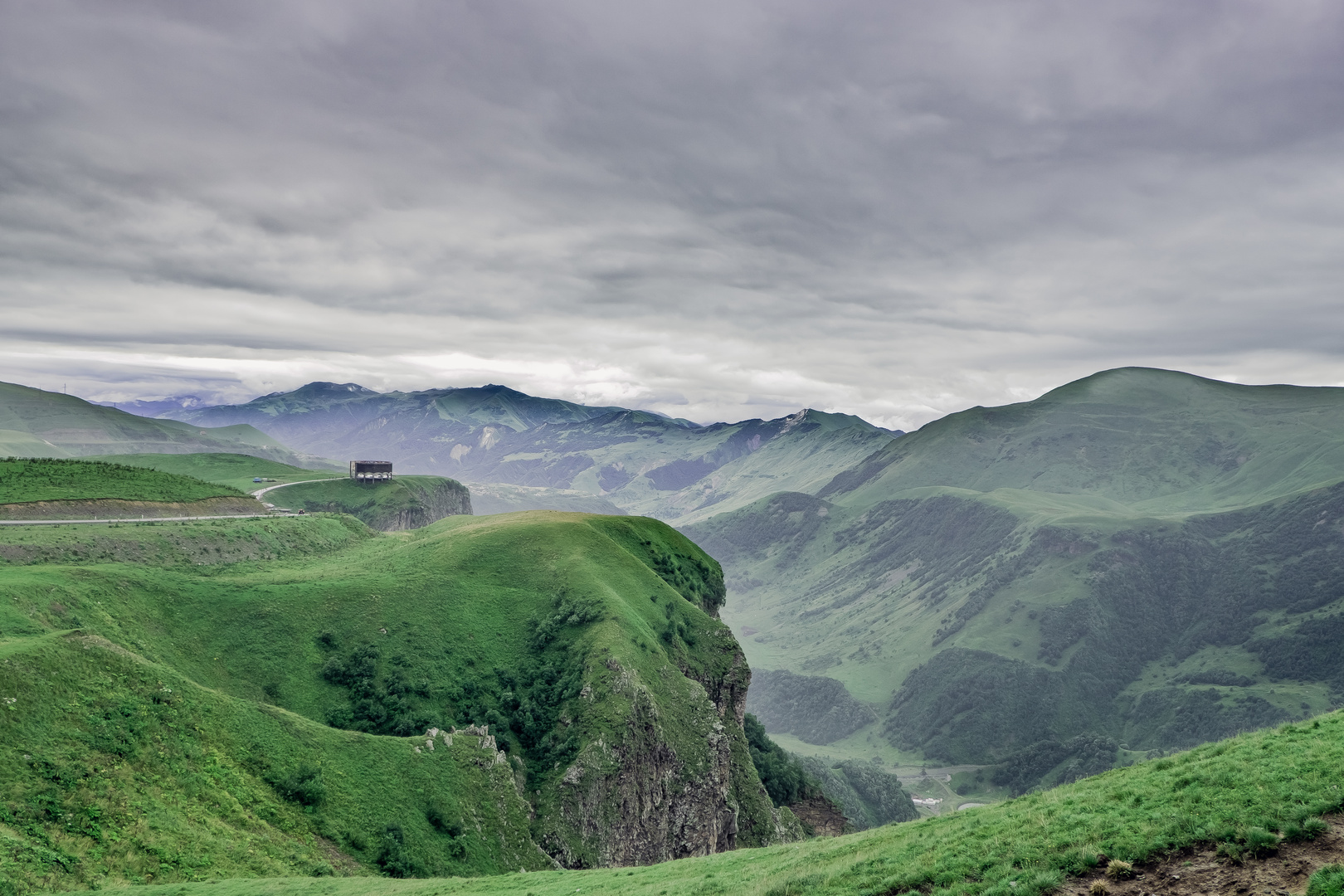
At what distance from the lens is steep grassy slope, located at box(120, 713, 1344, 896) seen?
1118 inches

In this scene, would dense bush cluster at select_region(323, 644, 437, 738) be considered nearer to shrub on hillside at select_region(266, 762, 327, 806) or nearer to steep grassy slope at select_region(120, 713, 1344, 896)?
shrub on hillside at select_region(266, 762, 327, 806)

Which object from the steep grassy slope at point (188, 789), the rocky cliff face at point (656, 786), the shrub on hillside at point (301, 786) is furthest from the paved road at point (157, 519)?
the rocky cliff face at point (656, 786)

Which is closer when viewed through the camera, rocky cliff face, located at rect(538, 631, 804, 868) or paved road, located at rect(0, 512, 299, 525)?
rocky cliff face, located at rect(538, 631, 804, 868)

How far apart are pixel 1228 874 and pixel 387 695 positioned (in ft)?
299

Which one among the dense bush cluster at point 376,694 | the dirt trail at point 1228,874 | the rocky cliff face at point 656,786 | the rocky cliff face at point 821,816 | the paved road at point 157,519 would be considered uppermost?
the dirt trail at point 1228,874

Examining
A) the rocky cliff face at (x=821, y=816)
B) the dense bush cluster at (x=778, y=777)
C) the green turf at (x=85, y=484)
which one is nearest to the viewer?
the green turf at (x=85, y=484)

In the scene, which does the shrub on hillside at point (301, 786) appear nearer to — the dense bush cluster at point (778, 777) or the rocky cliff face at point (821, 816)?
the dense bush cluster at point (778, 777)

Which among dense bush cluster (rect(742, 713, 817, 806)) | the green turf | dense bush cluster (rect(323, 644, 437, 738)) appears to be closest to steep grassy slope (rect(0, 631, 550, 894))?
dense bush cluster (rect(323, 644, 437, 738))

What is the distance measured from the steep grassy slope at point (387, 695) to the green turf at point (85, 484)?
26220 millimetres

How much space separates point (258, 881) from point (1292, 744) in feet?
209

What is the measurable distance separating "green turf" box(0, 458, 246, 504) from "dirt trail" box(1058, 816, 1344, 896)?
547ft

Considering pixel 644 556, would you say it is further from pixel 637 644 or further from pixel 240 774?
pixel 240 774

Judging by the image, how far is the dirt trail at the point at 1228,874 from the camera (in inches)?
992

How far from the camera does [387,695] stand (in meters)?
92.0
